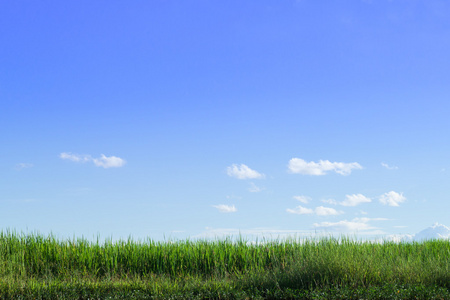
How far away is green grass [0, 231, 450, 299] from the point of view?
29.1 feet

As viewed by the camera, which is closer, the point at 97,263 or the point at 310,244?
the point at 97,263

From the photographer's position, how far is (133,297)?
864cm

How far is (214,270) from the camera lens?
472 inches

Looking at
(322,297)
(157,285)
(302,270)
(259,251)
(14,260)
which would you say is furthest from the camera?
(259,251)

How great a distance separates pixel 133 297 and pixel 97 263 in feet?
14.2

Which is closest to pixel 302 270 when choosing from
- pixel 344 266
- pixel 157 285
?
pixel 344 266

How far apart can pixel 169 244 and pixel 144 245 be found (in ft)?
2.74

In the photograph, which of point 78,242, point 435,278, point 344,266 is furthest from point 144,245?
point 435,278

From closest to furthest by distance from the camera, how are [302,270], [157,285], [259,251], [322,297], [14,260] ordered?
[322,297] → [157,285] → [302,270] → [14,260] → [259,251]

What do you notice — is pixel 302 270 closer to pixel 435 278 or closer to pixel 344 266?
pixel 344 266

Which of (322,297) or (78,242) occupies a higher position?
(78,242)

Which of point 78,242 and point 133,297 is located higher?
point 78,242

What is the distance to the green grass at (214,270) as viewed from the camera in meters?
8.88

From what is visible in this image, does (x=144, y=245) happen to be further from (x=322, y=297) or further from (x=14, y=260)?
(x=322, y=297)
